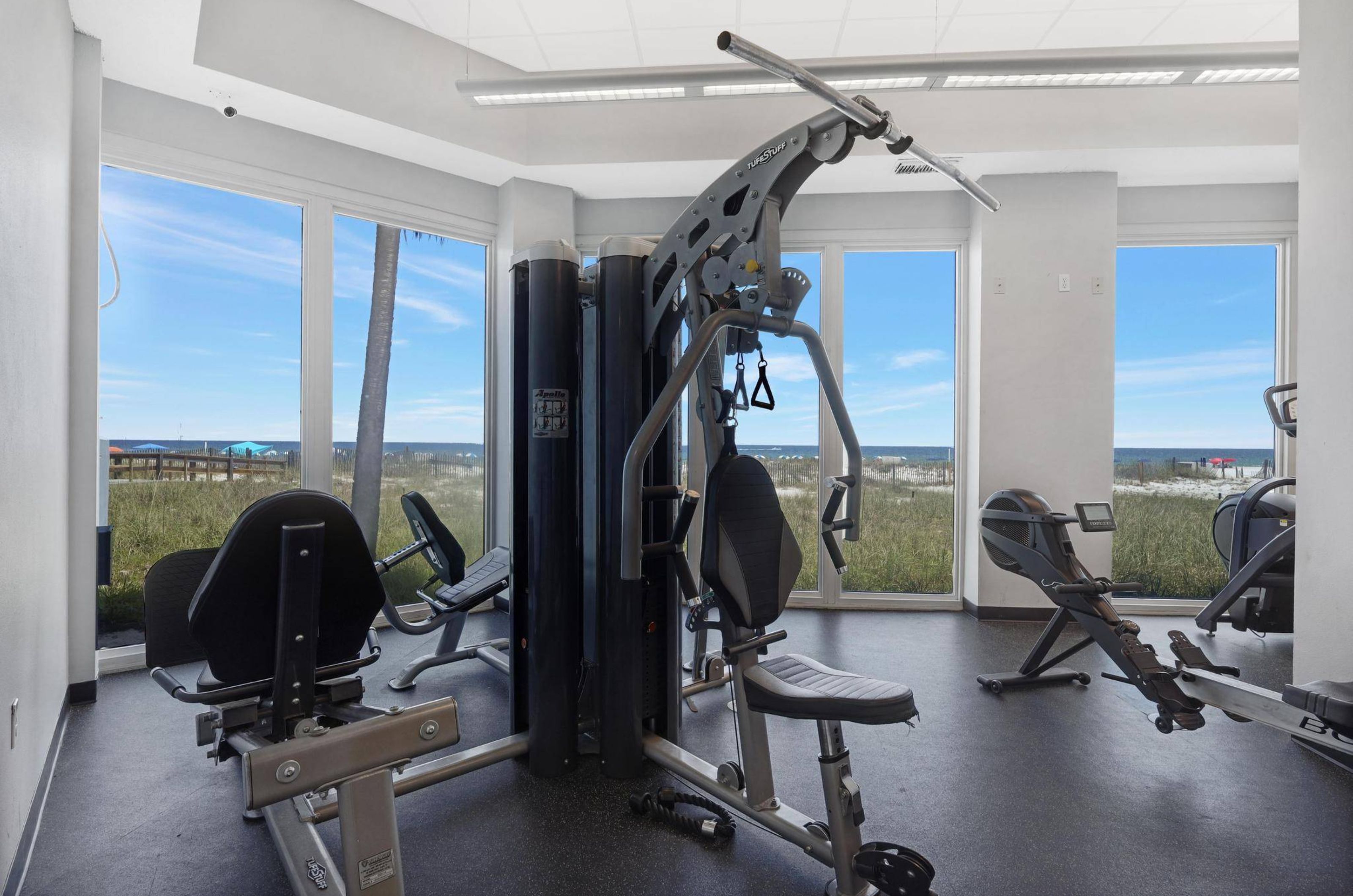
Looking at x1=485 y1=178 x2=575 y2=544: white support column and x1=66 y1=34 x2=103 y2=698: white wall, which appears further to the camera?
x1=485 y1=178 x2=575 y2=544: white support column

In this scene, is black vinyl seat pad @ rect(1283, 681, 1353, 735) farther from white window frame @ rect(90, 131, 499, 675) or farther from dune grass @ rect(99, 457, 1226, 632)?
white window frame @ rect(90, 131, 499, 675)

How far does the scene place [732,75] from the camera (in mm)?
3314

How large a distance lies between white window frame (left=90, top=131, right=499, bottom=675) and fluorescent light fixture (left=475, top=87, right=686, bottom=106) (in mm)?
1189

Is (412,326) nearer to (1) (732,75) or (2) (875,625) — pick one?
(1) (732,75)

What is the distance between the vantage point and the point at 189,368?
3.81m

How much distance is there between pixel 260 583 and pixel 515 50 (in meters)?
3.74

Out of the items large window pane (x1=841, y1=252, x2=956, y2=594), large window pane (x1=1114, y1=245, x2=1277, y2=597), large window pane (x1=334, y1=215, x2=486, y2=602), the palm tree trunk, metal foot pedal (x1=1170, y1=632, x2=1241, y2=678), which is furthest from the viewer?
large window pane (x1=841, y1=252, x2=956, y2=594)

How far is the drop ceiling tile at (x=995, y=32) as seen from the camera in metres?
3.78

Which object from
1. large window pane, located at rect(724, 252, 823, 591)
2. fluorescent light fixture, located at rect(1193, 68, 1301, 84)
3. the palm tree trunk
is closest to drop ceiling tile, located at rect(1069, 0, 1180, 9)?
fluorescent light fixture, located at rect(1193, 68, 1301, 84)

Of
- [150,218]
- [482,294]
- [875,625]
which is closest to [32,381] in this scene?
[150,218]

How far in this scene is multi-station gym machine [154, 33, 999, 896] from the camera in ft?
5.29

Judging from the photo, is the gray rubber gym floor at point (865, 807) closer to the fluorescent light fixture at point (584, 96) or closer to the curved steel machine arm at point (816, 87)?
the curved steel machine arm at point (816, 87)

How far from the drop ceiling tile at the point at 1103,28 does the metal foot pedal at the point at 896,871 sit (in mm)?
4404

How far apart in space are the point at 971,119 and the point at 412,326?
160 inches
